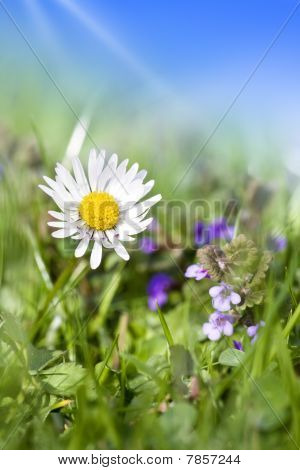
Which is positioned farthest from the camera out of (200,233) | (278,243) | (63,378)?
(200,233)

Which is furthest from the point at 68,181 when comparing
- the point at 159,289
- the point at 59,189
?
the point at 159,289

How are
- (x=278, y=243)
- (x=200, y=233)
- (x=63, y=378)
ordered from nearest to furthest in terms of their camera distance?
1. (x=63, y=378)
2. (x=278, y=243)
3. (x=200, y=233)

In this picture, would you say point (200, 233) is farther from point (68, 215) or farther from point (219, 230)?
point (68, 215)

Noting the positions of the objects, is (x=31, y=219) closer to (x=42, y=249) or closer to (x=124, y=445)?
(x=42, y=249)

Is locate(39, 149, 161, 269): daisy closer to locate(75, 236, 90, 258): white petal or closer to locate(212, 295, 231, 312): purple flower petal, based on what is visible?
locate(75, 236, 90, 258): white petal

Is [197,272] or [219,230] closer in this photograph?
[197,272]

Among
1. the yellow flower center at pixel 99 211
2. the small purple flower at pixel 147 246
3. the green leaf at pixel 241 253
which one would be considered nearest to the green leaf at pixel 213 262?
the green leaf at pixel 241 253

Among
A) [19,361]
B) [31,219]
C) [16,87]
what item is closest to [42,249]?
[31,219]

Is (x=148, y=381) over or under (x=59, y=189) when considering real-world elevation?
under
